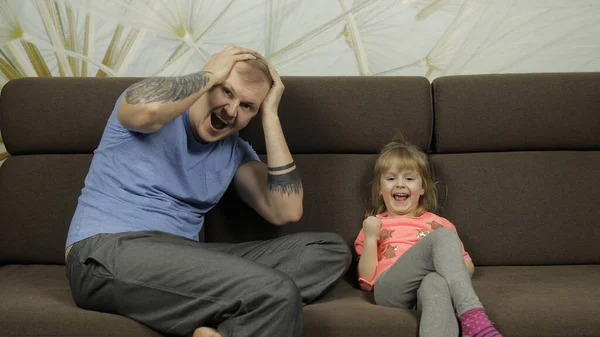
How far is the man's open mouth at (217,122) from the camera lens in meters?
1.89

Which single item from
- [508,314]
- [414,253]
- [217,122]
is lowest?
[508,314]

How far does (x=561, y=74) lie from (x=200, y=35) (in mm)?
1306

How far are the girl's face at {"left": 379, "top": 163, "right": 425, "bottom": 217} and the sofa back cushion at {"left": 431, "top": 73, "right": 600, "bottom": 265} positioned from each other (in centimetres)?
15

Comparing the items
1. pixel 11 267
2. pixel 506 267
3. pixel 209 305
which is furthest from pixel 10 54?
pixel 506 267

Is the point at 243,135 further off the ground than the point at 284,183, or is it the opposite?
the point at 243,135

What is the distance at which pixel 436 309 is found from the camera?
1598 mm

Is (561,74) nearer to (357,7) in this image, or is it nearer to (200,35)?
(357,7)

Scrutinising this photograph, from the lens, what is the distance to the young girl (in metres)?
1.59

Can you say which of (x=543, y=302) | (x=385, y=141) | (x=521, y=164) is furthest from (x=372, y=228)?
(x=521, y=164)

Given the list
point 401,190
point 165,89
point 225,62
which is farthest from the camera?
point 401,190

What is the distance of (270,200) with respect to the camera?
2.01 metres

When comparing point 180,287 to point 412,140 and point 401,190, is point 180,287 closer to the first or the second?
point 401,190

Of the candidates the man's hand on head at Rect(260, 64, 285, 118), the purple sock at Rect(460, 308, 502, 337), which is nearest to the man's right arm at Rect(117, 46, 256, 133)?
the man's hand on head at Rect(260, 64, 285, 118)

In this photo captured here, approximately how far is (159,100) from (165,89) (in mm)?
39
